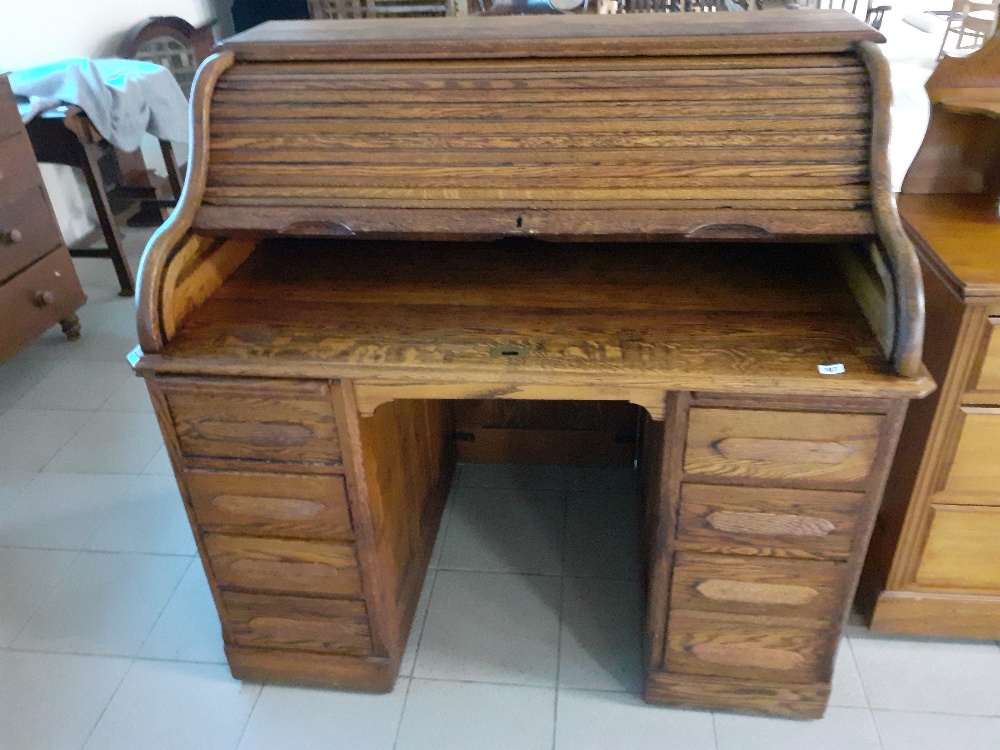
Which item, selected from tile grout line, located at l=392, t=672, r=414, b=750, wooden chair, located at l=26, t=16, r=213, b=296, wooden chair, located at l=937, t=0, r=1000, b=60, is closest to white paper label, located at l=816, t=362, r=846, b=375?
tile grout line, located at l=392, t=672, r=414, b=750

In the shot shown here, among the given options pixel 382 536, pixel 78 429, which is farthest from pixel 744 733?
pixel 78 429

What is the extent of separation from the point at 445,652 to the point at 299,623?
0.34 meters

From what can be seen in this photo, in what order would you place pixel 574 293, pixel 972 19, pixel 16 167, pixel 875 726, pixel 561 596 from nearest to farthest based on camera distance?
pixel 574 293 → pixel 875 726 → pixel 561 596 → pixel 16 167 → pixel 972 19

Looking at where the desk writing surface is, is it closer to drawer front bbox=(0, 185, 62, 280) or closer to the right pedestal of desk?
the right pedestal of desk

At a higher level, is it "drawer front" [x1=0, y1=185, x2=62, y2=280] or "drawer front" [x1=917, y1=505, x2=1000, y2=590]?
"drawer front" [x1=0, y1=185, x2=62, y2=280]

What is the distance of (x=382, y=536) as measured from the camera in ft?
4.90

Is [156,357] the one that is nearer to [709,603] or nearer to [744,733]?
[709,603]

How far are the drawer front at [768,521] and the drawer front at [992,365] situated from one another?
12.9 inches

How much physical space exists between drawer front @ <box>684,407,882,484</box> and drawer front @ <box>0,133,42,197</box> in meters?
2.33

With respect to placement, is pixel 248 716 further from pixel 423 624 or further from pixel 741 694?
pixel 741 694

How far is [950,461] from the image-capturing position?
58.1 inches

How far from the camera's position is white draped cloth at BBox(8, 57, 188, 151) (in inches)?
111

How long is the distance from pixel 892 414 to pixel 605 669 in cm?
82

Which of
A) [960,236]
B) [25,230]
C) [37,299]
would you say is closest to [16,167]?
[25,230]
